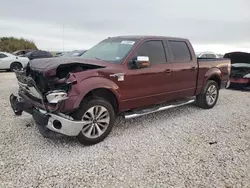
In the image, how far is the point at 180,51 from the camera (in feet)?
18.1

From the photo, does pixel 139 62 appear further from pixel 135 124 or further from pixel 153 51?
pixel 135 124

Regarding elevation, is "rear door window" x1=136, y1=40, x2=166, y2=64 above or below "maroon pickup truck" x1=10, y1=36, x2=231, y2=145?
above

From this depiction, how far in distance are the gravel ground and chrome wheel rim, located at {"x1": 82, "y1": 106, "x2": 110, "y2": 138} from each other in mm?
225

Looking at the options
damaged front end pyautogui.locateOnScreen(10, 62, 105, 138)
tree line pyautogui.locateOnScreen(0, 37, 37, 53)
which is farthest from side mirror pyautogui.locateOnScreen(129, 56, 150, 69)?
tree line pyautogui.locateOnScreen(0, 37, 37, 53)

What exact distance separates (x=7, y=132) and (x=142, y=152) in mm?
2552

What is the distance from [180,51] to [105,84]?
244 cm

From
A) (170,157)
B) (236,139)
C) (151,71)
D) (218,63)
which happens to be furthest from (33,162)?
(218,63)

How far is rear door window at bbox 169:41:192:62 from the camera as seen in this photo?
17.5 feet

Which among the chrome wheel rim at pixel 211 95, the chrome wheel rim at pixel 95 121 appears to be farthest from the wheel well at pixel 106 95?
the chrome wheel rim at pixel 211 95

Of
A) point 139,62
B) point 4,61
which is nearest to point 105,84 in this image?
point 139,62

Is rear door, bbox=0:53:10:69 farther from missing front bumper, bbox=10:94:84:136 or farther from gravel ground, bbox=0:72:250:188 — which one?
missing front bumper, bbox=10:94:84:136

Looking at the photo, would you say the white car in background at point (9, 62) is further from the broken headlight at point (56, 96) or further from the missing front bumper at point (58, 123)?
the broken headlight at point (56, 96)

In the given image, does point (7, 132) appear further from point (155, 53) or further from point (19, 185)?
point (155, 53)

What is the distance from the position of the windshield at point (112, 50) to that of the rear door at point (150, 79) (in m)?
0.23
